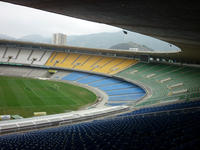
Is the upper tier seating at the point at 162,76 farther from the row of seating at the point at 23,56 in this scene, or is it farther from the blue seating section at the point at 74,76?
the row of seating at the point at 23,56

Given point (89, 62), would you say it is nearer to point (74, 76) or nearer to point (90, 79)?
point (74, 76)

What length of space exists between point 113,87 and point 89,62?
1372cm

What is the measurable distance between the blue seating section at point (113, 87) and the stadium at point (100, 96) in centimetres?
14

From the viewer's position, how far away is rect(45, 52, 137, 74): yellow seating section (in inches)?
1623

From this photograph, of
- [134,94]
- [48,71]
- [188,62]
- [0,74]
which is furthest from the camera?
[48,71]

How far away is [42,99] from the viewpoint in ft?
81.0

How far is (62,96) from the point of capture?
2734cm

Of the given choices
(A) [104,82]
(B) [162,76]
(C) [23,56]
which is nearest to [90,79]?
(A) [104,82]

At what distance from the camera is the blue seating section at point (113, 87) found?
1090 inches

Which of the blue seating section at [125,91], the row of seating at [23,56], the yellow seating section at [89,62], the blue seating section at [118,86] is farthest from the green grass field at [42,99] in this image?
the row of seating at [23,56]

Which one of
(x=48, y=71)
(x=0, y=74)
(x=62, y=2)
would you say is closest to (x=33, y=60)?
(x=48, y=71)

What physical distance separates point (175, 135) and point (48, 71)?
1631 inches

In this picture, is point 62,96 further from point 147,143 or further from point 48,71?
point 147,143

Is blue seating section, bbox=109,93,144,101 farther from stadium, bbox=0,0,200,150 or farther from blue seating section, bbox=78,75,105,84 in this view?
blue seating section, bbox=78,75,105,84
